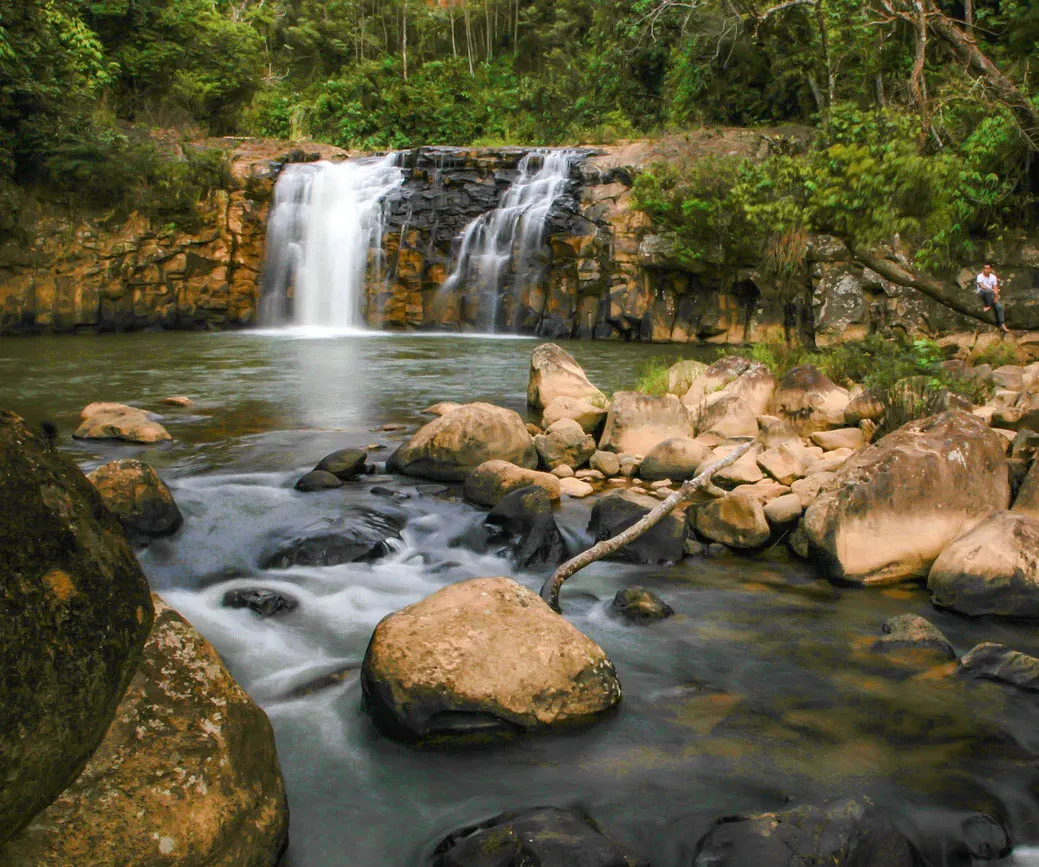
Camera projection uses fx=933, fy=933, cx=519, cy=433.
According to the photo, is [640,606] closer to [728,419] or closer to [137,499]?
[137,499]

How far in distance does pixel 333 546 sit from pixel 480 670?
2.34 m

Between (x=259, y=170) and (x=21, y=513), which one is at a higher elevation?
(x=259, y=170)

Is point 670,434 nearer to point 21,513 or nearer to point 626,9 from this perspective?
point 21,513

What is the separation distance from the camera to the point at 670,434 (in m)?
8.10

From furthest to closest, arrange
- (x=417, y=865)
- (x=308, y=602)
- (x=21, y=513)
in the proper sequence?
(x=308, y=602), (x=417, y=865), (x=21, y=513)

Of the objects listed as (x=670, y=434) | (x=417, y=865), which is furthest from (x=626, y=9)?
(x=417, y=865)

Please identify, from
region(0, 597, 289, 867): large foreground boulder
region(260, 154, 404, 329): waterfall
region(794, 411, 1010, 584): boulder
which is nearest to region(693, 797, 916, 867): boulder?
region(0, 597, 289, 867): large foreground boulder

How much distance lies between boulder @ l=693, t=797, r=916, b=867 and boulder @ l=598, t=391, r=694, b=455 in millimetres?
5061

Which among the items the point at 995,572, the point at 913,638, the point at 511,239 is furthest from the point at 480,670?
the point at 511,239

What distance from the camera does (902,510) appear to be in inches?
216

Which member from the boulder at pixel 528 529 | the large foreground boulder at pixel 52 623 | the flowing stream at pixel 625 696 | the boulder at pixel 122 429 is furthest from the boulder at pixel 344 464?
the large foreground boulder at pixel 52 623

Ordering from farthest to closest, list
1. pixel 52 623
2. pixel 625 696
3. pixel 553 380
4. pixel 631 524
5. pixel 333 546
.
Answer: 1. pixel 553 380
2. pixel 631 524
3. pixel 333 546
4. pixel 625 696
5. pixel 52 623

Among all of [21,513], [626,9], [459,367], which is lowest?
[459,367]

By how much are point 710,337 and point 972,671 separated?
14517mm
